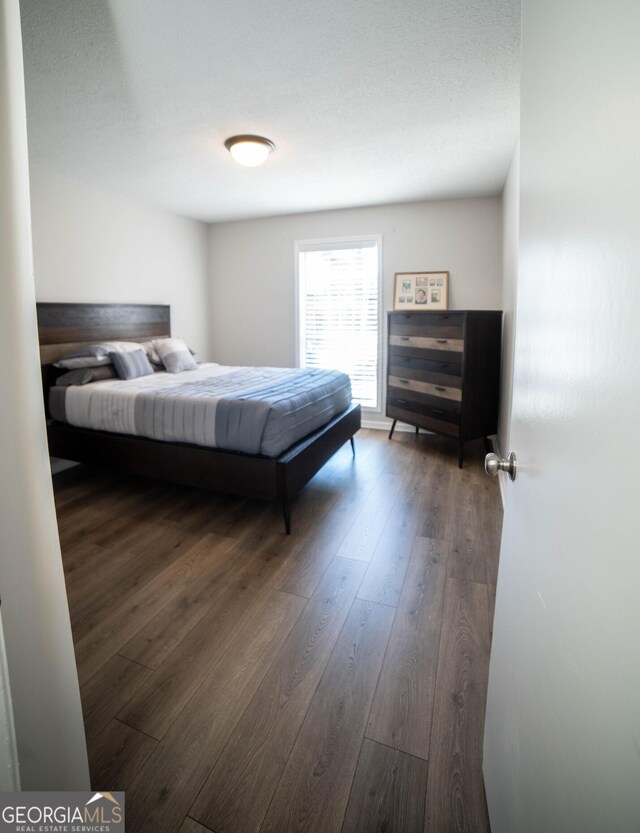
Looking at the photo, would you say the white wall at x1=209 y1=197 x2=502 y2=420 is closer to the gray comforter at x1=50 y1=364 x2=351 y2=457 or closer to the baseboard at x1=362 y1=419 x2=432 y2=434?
the baseboard at x1=362 y1=419 x2=432 y2=434

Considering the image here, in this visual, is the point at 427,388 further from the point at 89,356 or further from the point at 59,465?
the point at 59,465

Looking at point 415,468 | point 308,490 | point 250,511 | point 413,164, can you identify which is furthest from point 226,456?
point 413,164

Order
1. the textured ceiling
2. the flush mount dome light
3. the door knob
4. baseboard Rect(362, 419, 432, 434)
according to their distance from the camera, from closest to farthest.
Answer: the door knob < the textured ceiling < the flush mount dome light < baseboard Rect(362, 419, 432, 434)

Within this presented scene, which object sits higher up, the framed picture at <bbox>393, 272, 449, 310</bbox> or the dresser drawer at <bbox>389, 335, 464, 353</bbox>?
the framed picture at <bbox>393, 272, 449, 310</bbox>

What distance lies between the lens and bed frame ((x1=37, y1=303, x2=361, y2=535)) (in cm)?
245

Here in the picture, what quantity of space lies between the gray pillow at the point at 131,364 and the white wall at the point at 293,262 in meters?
1.75

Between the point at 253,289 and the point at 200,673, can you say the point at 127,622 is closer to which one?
the point at 200,673

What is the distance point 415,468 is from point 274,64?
9.43 feet

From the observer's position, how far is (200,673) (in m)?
1.47

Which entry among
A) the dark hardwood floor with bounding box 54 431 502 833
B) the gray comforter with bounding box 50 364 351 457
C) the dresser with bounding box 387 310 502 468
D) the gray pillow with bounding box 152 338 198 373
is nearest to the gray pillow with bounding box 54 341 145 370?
the gray comforter with bounding box 50 364 351 457

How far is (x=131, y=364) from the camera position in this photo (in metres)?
3.57

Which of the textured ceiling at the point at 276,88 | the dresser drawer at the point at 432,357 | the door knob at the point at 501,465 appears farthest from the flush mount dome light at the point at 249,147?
the door knob at the point at 501,465

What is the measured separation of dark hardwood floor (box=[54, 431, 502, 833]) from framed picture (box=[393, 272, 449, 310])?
2.39 meters

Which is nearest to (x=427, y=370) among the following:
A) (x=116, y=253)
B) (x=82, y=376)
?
(x=82, y=376)
